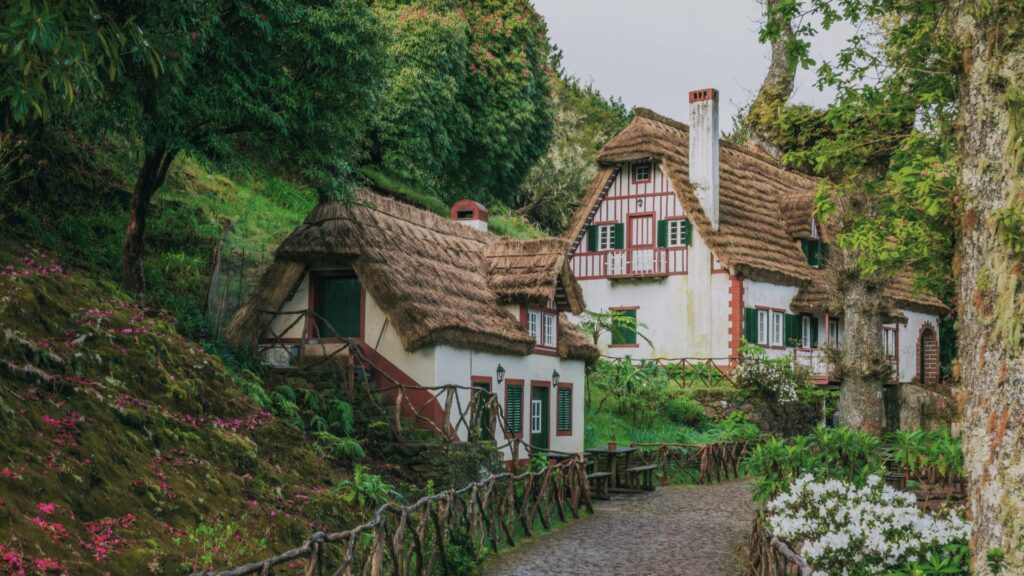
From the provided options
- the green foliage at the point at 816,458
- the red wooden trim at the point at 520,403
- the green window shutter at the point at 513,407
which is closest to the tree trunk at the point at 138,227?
the red wooden trim at the point at 520,403

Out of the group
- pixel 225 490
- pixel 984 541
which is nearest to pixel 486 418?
pixel 225 490

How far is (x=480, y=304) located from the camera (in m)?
21.4

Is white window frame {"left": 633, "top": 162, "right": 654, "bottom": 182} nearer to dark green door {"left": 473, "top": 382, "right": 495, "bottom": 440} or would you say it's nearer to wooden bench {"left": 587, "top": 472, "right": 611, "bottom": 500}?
dark green door {"left": 473, "top": 382, "right": 495, "bottom": 440}

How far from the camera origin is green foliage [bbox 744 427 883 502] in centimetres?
1292

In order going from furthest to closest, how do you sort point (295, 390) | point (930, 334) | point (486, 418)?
point (930, 334) < point (486, 418) < point (295, 390)

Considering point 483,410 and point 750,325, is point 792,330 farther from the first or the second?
point 483,410

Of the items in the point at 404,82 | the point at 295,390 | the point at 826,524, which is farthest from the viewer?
the point at 404,82

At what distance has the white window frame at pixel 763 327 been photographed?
111ft

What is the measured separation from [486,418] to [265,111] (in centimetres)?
734

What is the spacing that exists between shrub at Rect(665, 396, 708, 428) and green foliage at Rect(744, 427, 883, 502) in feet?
50.7

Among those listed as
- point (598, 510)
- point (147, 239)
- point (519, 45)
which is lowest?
point (598, 510)

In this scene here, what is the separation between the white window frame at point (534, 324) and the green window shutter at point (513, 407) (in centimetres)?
119

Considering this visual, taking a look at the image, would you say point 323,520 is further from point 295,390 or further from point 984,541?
point 984,541

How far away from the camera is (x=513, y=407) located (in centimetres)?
2200
